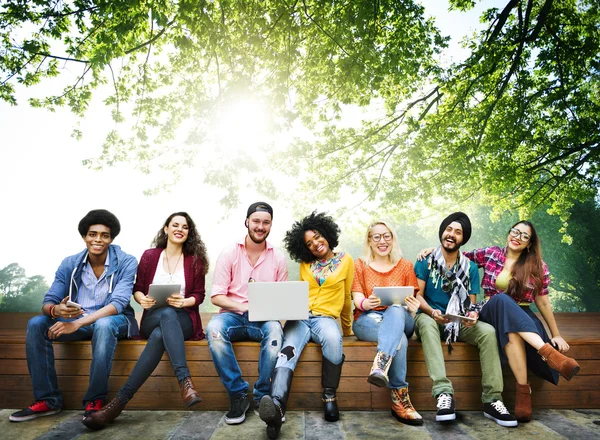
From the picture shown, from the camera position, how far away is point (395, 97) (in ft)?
30.6

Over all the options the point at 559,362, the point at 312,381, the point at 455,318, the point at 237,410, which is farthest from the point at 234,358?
the point at 559,362

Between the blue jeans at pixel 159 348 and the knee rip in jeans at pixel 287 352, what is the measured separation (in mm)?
603

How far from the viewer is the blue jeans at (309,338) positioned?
2.58 m

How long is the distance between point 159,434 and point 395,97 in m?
8.48

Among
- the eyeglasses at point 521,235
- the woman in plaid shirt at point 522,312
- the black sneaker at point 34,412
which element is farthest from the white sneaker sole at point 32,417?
the eyeglasses at point 521,235

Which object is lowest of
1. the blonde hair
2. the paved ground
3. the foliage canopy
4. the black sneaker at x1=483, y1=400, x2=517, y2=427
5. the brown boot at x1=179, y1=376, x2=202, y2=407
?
the paved ground

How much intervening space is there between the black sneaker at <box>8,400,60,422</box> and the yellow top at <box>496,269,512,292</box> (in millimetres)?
3187

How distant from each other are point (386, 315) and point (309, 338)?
0.54 metres

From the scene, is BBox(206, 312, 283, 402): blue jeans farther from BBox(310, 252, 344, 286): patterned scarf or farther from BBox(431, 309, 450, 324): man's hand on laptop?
BBox(431, 309, 450, 324): man's hand on laptop

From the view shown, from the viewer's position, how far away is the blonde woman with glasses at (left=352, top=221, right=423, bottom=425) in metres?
2.58

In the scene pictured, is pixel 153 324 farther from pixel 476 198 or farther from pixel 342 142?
A: pixel 476 198

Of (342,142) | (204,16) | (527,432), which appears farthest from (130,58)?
(527,432)

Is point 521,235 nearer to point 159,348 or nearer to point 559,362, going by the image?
point 559,362

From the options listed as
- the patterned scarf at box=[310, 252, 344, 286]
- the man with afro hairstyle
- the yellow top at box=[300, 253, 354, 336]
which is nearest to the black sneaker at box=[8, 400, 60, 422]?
the man with afro hairstyle
